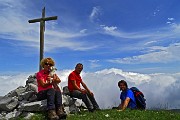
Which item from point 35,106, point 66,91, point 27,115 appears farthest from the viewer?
point 66,91

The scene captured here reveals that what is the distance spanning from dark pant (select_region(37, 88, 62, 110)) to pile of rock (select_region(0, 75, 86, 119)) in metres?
0.90

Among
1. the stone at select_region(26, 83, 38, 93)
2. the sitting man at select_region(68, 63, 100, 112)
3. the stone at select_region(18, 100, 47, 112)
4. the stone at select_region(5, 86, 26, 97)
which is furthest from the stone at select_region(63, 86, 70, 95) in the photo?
the stone at select_region(18, 100, 47, 112)

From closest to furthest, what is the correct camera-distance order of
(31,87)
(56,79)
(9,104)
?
(56,79), (9,104), (31,87)

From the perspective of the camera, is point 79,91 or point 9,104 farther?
point 79,91

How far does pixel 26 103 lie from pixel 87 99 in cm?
323

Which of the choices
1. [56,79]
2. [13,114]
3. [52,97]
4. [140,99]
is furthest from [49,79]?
[140,99]

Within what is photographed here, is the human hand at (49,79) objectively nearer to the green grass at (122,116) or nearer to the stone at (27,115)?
the green grass at (122,116)

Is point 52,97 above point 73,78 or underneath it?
underneath

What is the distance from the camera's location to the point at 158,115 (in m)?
16.2

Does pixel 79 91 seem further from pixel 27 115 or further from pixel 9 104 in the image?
pixel 9 104

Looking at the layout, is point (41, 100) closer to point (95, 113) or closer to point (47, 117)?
point (47, 117)

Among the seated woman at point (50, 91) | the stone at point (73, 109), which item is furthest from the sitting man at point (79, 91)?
the seated woman at point (50, 91)

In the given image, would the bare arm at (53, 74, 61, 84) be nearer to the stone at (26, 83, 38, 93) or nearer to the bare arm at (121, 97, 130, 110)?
the stone at (26, 83, 38, 93)

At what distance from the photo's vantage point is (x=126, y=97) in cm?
1789
